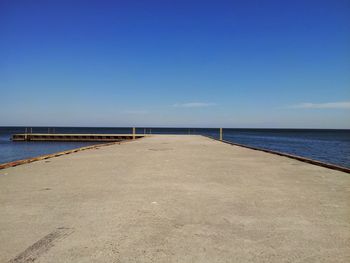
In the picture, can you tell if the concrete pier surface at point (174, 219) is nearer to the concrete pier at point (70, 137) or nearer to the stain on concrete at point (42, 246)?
the stain on concrete at point (42, 246)

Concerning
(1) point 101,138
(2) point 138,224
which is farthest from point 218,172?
(1) point 101,138

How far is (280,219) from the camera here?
13.0 feet

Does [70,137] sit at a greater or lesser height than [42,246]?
lesser

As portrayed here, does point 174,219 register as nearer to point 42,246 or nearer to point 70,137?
point 42,246

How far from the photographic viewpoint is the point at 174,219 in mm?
3938

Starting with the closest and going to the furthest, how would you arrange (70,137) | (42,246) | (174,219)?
(42,246)
(174,219)
(70,137)

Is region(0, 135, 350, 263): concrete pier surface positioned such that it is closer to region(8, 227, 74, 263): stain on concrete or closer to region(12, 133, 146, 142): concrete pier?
region(8, 227, 74, 263): stain on concrete

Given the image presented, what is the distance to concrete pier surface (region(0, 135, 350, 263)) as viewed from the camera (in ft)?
9.64

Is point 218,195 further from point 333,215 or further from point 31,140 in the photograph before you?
point 31,140

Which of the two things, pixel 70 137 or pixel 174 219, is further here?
pixel 70 137

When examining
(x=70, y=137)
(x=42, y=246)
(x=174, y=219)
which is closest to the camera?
(x=42, y=246)

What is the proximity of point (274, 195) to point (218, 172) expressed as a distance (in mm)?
2795

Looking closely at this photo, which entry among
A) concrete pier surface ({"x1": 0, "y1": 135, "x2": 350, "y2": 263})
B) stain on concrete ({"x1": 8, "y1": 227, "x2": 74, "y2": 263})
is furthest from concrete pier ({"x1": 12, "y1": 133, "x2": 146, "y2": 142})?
stain on concrete ({"x1": 8, "y1": 227, "x2": 74, "y2": 263})

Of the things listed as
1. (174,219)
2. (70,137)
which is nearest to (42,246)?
(174,219)
